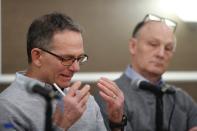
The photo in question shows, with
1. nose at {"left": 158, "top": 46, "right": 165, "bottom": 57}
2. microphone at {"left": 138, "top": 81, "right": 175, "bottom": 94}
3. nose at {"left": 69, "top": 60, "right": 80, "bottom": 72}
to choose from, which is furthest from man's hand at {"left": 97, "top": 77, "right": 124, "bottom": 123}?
nose at {"left": 158, "top": 46, "right": 165, "bottom": 57}

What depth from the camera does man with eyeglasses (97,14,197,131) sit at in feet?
6.61

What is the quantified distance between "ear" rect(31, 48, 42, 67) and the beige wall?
670 millimetres

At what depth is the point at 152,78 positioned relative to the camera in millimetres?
2123

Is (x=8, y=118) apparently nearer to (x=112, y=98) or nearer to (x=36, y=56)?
(x=36, y=56)

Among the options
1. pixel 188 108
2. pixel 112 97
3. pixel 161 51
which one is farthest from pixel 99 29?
pixel 112 97

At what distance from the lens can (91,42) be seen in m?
2.34

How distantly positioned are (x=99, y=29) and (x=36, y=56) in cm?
84

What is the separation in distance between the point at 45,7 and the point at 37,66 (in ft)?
2.46

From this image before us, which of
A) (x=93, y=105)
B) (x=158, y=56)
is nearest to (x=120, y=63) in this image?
(x=158, y=56)

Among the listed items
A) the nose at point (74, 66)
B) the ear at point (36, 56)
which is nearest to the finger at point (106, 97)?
the nose at point (74, 66)

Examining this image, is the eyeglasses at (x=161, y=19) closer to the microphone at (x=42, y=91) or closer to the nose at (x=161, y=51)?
the nose at (x=161, y=51)

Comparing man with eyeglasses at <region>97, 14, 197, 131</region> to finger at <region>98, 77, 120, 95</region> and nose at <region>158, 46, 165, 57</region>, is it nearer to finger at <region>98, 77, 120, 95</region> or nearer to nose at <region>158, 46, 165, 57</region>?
nose at <region>158, 46, 165, 57</region>

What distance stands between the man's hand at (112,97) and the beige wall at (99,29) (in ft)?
2.25

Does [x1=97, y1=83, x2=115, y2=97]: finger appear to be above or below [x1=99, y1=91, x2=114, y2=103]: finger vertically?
above
